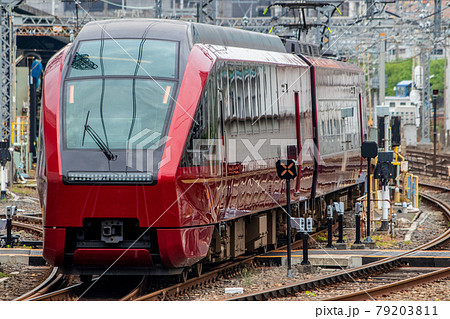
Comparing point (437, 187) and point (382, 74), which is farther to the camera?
point (382, 74)

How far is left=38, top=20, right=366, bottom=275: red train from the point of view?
38.9 ft

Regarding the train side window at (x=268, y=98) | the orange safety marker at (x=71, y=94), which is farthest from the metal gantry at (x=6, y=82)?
the orange safety marker at (x=71, y=94)

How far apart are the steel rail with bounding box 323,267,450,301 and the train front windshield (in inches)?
123

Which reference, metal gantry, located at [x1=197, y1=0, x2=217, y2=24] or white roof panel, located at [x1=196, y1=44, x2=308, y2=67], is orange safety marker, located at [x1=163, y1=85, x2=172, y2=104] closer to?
white roof panel, located at [x1=196, y1=44, x2=308, y2=67]

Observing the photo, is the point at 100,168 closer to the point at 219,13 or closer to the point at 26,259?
the point at 26,259

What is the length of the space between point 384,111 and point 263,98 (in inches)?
486

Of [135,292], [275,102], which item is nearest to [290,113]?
[275,102]

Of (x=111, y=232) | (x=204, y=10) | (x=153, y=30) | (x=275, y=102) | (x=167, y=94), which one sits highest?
(x=204, y=10)

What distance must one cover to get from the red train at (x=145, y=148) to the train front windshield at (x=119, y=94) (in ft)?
0.05

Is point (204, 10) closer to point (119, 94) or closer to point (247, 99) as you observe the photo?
point (247, 99)

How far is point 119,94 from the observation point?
12.2 m

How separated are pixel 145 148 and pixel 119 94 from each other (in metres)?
0.85

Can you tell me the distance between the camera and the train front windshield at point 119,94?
12.0m

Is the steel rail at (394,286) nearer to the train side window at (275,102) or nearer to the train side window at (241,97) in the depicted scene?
the train side window at (241,97)
